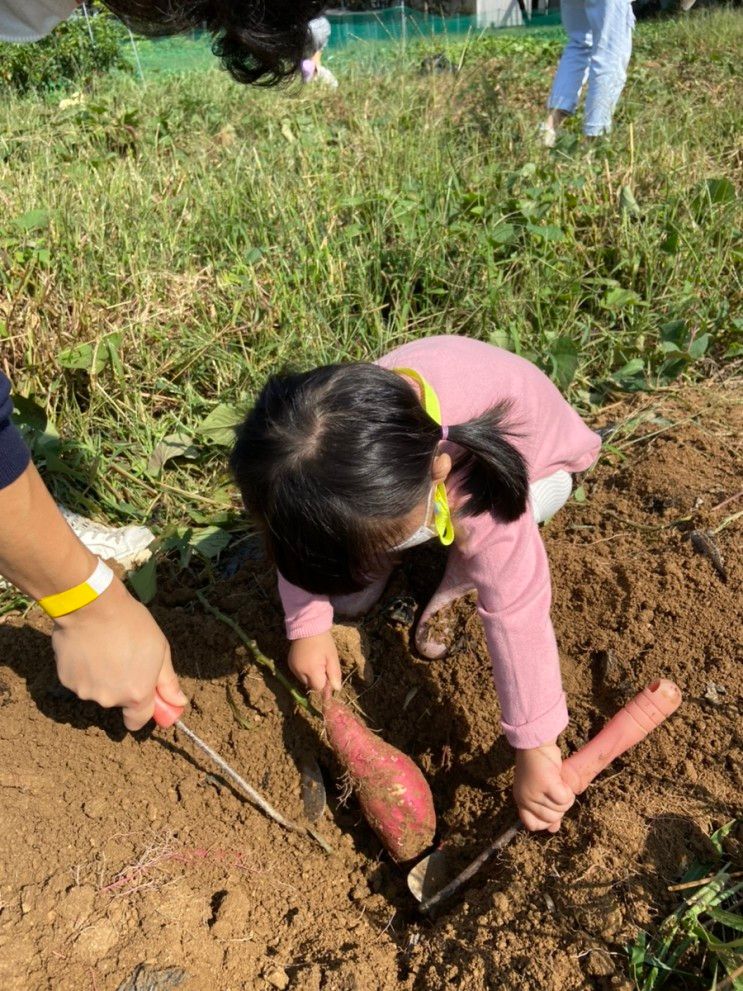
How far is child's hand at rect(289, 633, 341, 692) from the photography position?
184 centimetres

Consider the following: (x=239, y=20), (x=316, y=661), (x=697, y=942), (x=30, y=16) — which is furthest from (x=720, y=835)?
(x=30, y=16)

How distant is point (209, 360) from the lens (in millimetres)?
2621

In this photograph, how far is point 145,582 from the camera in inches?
80.7

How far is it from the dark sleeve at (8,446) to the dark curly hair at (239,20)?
22.6 inches

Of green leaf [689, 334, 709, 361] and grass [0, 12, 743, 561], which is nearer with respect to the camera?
grass [0, 12, 743, 561]

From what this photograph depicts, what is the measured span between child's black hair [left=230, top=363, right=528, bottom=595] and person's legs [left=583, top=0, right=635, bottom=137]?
3.02 metres

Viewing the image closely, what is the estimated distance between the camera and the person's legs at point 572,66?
4.25 m

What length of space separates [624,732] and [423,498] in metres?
0.55

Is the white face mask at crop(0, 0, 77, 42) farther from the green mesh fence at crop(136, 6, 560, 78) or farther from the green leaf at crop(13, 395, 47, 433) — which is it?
the green mesh fence at crop(136, 6, 560, 78)

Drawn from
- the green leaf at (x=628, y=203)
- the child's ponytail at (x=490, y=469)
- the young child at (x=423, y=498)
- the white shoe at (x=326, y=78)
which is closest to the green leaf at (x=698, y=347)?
the green leaf at (x=628, y=203)

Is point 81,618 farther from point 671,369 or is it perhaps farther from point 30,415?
point 671,369

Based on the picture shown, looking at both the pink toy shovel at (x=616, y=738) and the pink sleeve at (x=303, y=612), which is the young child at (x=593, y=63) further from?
the pink toy shovel at (x=616, y=738)

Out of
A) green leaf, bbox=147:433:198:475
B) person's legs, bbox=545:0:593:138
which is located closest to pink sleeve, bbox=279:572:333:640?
green leaf, bbox=147:433:198:475

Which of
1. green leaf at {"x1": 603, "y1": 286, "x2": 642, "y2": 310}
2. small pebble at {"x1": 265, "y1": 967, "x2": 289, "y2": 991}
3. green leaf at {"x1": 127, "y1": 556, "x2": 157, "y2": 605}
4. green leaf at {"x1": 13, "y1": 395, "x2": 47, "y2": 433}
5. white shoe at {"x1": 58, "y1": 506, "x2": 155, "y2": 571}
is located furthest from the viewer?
green leaf at {"x1": 603, "y1": 286, "x2": 642, "y2": 310}
